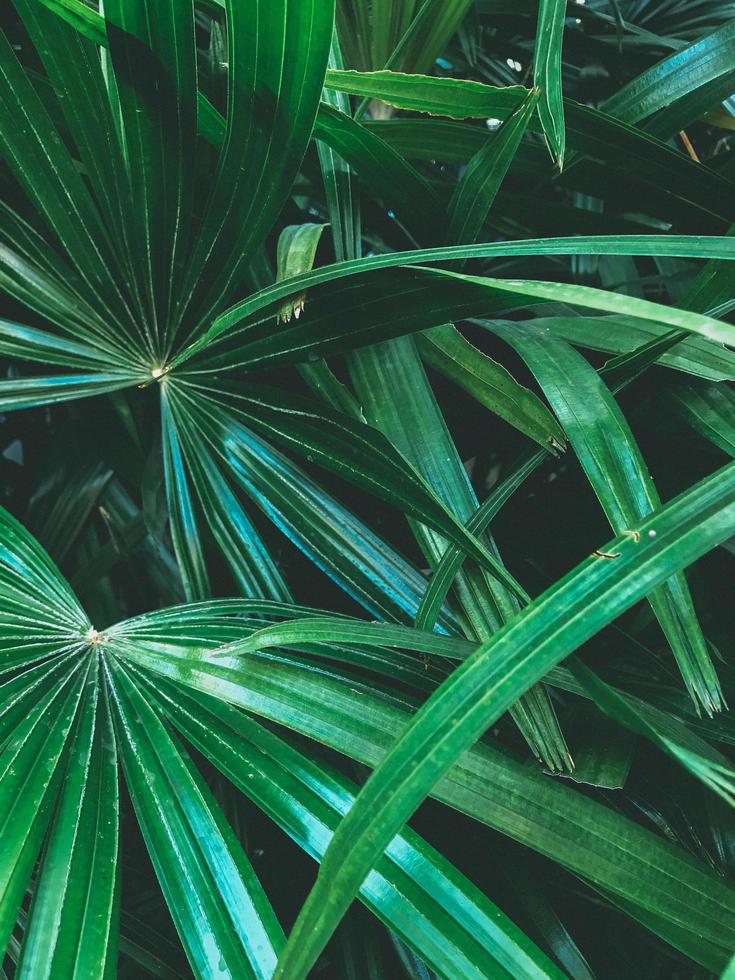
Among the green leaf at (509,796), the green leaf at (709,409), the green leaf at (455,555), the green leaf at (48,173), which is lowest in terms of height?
the green leaf at (509,796)

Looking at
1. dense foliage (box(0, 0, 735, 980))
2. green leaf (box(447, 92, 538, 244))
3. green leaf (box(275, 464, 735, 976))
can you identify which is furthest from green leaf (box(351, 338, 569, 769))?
green leaf (box(275, 464, 735, 976))

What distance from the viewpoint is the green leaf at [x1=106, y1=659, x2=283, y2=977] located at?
1.38 ft

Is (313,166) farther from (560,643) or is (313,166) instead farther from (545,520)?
(560,643)

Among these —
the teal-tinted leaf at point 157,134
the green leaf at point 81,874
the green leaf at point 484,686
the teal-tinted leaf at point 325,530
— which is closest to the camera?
the green leaf at point 484,686

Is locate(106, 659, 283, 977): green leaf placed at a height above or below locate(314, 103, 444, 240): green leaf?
below

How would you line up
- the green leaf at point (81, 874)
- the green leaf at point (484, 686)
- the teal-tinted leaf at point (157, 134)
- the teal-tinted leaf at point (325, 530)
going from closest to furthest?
the green leaf at point (484, 686) < the green leaf at point (81, 874) < the teal-tinted leaf at point (157, 134) < the teal-tinted leaf at point (325, 530)

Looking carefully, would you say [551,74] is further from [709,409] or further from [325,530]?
[325,530]

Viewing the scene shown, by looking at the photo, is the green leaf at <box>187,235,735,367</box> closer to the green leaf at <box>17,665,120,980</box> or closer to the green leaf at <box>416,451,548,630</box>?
the green leaf at <box>416,451,548,630</box>

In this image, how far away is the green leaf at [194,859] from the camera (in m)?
0.42

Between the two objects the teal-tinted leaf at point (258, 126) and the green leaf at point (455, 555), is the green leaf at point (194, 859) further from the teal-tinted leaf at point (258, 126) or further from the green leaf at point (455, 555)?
the teal-tinted leaf at point (258, 126)

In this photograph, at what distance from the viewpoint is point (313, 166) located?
765 millimetres

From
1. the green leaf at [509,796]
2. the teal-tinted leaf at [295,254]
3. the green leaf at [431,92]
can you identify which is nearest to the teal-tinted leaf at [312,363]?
the teal-tinted leaf at [295,254]

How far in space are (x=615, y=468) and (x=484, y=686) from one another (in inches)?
9.8

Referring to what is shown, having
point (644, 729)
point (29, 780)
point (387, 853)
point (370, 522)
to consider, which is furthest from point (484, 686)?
point (370, 522)
